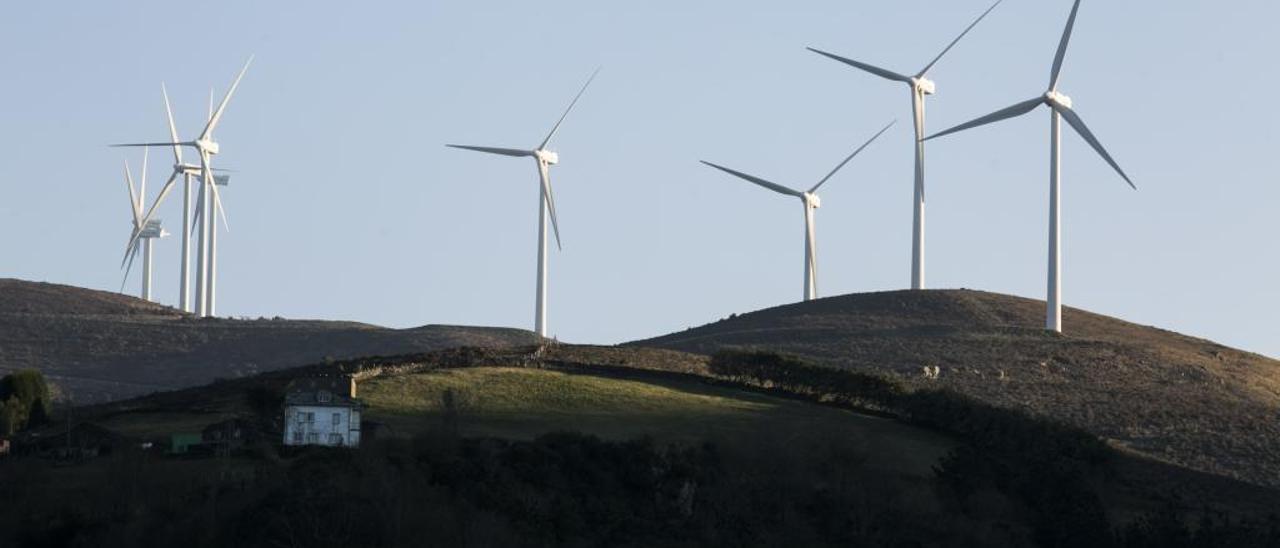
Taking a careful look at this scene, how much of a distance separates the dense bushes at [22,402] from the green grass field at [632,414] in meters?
13.3

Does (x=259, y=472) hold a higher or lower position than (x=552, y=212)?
lower

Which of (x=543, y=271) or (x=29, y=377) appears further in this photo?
(x=543, y=271)

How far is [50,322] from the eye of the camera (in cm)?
19388

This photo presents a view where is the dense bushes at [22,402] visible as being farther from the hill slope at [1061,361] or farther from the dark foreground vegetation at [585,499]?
the hill slope at [1061,361]

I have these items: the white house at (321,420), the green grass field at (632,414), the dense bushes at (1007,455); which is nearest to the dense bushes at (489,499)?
the white house at (321,420)

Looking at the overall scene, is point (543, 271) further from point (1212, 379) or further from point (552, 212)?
point (1212, 379)

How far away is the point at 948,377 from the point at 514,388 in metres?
38.0

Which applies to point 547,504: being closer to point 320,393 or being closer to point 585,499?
point 585,499

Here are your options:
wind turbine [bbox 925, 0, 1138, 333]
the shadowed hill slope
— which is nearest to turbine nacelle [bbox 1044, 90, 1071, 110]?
wind turbine [bbox 925, 0, 1138, 333]

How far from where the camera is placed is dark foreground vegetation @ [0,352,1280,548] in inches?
3088

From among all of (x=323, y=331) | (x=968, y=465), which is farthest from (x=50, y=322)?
(x=968, y=465)

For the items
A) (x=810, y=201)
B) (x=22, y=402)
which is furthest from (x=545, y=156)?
(x=22, y=402)

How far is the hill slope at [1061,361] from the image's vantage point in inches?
5022

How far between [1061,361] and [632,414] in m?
51.6
